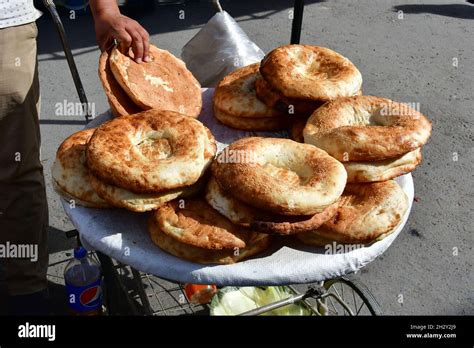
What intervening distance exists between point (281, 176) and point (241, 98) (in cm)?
72

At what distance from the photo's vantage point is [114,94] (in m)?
2.51

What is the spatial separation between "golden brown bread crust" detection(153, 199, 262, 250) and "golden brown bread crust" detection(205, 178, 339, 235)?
0.12 feet

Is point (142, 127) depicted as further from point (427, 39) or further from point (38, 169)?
point (427, 39)

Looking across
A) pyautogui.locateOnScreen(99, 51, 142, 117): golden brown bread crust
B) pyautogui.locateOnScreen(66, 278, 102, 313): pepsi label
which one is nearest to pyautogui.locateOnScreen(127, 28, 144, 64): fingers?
pyautogui.locateOnScreen(99, 51, 142, 117): golden brown bread crust

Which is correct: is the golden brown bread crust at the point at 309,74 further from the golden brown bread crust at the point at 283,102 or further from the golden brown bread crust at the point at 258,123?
the golden brown bread crust at the point at 258,123

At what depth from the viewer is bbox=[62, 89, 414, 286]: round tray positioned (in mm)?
1968

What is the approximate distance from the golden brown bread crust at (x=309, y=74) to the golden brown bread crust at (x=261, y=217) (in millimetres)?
597

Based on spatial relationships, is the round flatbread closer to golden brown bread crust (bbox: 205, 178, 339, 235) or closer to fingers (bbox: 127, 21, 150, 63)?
golden brown bread crust (bbox: 205, 178, 339, 235)

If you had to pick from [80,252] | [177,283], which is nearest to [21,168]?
[80,252]

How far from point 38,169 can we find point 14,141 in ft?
0.79

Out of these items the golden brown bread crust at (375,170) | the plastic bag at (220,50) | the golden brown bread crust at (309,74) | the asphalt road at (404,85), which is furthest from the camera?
the asphalt road at (404,85)

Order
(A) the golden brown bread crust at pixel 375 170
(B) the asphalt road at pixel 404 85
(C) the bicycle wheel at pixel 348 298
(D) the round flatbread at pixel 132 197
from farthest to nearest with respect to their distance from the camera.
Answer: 1. (B) the asphalt road at pixel 404 85
2. (C) the bicycle wheel at pixel 348 298
3. (A) the golden brown bread crust at pixel 375 170
4. (D) the round flatbread at pixel 132 197

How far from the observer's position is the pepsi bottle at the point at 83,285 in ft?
10.7

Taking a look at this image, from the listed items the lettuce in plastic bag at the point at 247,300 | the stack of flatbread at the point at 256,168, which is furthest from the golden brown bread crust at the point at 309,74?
the lettuce in plastic bag at the point at 247,300
